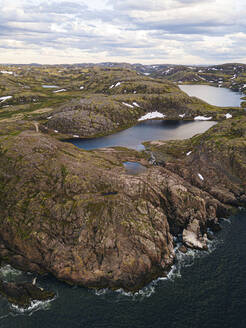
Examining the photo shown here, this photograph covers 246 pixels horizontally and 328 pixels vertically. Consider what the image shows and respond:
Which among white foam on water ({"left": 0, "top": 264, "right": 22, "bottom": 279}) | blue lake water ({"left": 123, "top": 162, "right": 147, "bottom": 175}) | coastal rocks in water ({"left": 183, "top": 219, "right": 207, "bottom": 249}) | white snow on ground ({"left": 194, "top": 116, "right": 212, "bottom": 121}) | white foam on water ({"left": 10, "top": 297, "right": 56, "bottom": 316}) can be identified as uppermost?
white snow on ground ({"left": 194, "top": 116, "right": 212, "bottom": 121})

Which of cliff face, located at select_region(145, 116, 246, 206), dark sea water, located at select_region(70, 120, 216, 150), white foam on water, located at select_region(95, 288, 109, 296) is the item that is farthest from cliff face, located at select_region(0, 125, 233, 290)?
dark sea water, located at select_region(70, 120, 216, 150)

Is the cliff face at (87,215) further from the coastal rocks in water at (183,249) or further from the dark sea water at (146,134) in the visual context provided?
the dark sea water at (146,134)

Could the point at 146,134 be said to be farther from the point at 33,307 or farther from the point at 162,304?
the point at 33,307

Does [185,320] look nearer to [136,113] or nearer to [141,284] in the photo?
[141,284]

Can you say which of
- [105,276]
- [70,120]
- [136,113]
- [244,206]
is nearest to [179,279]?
[105,276]

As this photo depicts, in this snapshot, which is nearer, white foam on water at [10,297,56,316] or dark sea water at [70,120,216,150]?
white foam on water at [10,297,56,316]

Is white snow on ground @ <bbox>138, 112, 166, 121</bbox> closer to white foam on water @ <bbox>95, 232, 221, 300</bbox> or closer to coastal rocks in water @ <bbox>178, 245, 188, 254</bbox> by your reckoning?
coastal rocks in water @ <bbox>178, 245, 188, 254</bbox>

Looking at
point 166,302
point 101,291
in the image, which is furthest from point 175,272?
point 101,291

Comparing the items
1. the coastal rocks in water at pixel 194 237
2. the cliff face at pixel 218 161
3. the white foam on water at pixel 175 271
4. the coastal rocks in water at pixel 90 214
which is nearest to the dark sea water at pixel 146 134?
the cliff face at pixel 218 161
